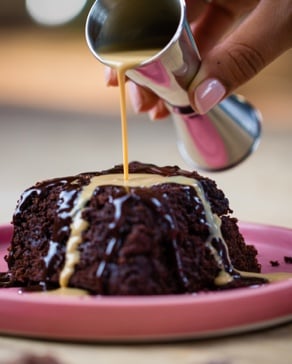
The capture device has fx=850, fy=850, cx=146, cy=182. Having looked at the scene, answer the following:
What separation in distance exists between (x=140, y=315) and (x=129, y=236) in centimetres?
24

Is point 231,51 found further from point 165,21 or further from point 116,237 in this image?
point 116,237

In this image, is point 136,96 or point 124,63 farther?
point 136,96

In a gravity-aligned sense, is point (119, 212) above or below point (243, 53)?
below

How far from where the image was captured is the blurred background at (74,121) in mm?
4281

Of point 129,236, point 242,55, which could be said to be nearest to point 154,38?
point 242,55

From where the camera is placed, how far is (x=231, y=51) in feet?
6.98

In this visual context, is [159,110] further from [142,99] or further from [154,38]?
[154,38]

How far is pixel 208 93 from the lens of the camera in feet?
6.93

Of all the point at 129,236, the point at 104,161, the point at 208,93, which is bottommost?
the point at 129,236

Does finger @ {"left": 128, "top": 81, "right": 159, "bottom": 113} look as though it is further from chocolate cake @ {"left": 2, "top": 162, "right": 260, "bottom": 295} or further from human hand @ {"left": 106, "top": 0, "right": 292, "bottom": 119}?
chocolate cake @ {"left": 2, "top": 162, "right": 260, "bottom": 295}

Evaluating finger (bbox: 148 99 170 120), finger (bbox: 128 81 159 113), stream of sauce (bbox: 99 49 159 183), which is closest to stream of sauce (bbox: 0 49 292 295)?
stream of sauce (bbox: 99 49 159 183)

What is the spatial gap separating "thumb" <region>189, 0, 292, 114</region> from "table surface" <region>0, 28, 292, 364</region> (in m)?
0.69

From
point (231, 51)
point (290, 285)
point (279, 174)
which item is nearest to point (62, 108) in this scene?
→ point (279, 174)

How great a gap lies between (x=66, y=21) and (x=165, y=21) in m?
8.64
